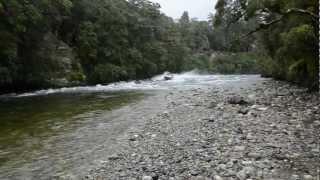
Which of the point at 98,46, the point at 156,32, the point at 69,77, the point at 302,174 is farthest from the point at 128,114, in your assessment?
the point at 156,32

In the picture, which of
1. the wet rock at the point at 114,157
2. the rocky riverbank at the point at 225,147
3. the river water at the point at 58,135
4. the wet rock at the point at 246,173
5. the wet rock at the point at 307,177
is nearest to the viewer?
the wet rock at the point at 307,177

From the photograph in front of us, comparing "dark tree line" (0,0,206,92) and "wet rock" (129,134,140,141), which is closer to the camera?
"wet rock" (129,134,140,141)

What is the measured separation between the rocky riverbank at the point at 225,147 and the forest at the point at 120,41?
317cm

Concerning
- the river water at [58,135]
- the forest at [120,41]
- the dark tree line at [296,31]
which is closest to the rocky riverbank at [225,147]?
the river water at [58,135]

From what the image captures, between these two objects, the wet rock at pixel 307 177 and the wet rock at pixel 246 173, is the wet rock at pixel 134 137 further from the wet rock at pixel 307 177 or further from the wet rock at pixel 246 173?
the wet rock at pixel 307 177

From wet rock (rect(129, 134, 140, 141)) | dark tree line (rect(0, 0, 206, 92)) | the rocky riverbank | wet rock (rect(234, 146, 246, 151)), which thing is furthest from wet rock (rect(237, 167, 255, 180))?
dark tree line (rect(0, 0, 206, 92))

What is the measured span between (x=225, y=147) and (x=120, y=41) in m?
36.0

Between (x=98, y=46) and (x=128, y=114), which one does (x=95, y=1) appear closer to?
(x=98, y=46)

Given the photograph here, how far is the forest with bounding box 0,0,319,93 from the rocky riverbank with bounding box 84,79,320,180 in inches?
125

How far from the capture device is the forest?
18016mm

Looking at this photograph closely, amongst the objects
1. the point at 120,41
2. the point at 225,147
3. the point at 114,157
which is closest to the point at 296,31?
the point at 225,147

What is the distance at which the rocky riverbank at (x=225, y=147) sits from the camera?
7594 mm

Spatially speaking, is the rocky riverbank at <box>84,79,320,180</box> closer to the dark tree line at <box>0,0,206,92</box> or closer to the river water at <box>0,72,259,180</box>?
the river water at <box>0,72,259,180</box>

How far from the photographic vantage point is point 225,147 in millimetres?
9383
